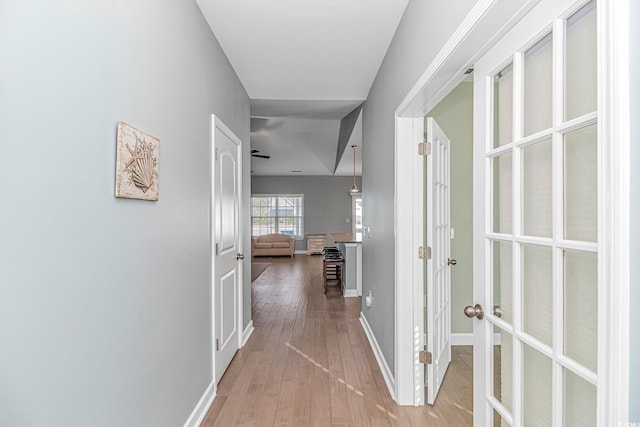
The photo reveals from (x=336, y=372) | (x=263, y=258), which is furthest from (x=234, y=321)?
(x=263, y=258)

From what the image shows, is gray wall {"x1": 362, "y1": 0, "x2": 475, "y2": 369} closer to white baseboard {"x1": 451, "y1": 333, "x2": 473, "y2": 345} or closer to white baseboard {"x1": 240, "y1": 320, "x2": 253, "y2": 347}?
white baseboard {"x1": 451, "y1": 333, "x2": 473, "y2": 345}

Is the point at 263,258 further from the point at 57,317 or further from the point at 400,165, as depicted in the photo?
the point at 57,317

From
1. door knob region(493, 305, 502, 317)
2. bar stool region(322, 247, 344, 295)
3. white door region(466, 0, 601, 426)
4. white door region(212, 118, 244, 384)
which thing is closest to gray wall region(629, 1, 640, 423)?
white door region(466, 0, 601, 426)

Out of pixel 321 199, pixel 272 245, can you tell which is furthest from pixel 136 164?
pixel 321 199

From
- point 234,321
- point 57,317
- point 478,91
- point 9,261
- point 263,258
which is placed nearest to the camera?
point 9,261

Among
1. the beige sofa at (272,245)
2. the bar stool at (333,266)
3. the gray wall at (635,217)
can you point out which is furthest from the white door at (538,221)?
the beige sofa at (272,245)

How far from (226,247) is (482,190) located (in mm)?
2139

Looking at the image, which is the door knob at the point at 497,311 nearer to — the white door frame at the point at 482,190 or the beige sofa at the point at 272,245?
the white door frame at the point at 482,190

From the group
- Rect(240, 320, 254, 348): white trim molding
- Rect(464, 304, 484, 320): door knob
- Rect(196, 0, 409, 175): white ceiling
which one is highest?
Rect(196, 0, 409, 175): white ceiling

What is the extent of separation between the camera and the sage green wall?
11.3ft

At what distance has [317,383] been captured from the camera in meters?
2.69

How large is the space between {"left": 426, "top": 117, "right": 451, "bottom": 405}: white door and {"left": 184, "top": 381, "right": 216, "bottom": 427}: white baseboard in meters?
1.48

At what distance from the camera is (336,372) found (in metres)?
2.87

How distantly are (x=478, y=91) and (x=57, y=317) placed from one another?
167 centimetres
